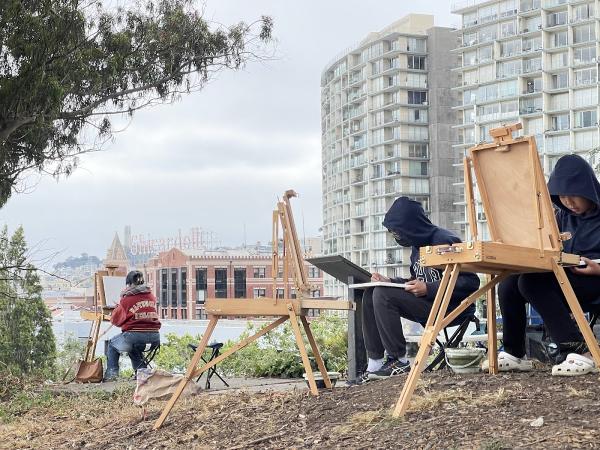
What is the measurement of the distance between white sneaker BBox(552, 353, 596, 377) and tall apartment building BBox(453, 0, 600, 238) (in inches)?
3875

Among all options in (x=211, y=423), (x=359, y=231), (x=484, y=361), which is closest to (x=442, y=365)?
(x=484, y=361)

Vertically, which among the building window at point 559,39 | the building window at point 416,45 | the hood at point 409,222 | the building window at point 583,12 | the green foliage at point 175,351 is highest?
the building window at point 416,45

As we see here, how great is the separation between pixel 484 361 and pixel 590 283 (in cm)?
85

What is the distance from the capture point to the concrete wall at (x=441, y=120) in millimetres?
125812

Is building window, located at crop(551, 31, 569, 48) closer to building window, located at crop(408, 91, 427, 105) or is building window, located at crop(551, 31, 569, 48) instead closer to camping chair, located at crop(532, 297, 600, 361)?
building window, located at crop(408, 91, 427, 105)

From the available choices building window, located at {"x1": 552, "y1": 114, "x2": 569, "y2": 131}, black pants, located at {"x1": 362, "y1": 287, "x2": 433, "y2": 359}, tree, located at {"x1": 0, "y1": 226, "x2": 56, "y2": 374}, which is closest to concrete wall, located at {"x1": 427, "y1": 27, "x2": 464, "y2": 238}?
building window, located at {"x1": 552, "y1": 114, "x2": 569, "y2": 131}

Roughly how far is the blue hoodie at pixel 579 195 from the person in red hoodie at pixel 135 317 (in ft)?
17.5

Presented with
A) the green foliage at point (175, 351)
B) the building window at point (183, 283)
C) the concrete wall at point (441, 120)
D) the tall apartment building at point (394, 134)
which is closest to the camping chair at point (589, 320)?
the green foliage at point (175, 351)

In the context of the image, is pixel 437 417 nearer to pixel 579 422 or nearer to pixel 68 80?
pixel 579 422

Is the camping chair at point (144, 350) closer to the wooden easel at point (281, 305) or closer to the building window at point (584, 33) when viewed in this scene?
the wooden easel at point (281, 305)

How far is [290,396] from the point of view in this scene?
5711 millimetres

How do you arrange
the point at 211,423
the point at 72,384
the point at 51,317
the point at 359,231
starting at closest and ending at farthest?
the point at 211,423
the point at 72,384
the point at 51,317
the point at 359,231

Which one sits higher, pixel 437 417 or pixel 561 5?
pixel 561 5

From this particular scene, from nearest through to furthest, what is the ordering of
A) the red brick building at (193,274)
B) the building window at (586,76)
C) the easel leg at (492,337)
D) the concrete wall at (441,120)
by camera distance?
the easel leg at (492,337), the red brick building at (193,274), the building window at (586,76), the concrete wall at (441,120)
